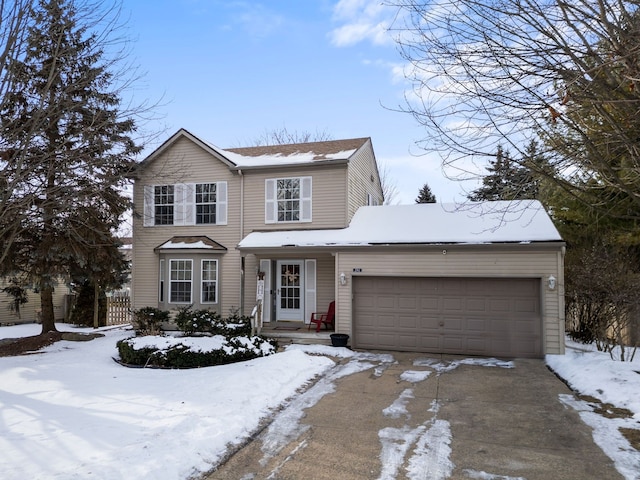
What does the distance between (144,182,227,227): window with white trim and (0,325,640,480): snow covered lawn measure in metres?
5.86

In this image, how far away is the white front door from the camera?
14.0 meters

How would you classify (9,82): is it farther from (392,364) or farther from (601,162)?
(392,364)

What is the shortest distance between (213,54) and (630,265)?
1375cm

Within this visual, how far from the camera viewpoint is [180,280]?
14.6 metres

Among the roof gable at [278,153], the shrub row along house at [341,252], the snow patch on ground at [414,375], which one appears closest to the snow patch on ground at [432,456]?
the snow patch on ground at [414,375]

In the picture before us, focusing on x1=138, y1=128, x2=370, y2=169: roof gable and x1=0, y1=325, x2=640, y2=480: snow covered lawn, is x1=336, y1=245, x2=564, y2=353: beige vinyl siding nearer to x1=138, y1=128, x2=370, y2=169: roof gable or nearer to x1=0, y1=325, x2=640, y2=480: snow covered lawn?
x1=0, y1=325, x2=640, y2=480: snow covered lawn

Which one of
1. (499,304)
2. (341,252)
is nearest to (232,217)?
(341,252)

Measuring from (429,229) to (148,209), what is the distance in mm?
10096

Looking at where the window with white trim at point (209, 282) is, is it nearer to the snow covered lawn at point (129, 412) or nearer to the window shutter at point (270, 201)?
the window shutter at point (270, 201)

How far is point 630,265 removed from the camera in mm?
13211

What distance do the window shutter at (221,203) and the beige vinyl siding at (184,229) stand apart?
13 centimetres

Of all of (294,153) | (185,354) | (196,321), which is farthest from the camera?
(294,153)

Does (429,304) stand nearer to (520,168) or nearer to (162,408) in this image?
(520,168)

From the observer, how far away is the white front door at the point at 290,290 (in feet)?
46.1
